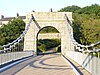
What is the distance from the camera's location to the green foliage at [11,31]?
63.3 m

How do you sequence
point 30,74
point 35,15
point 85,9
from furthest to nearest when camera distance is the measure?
point 85,9 < point 35,15 < point 30,74

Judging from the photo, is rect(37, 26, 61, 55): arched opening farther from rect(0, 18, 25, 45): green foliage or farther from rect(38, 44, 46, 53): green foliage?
rect(0, 18, 25, 45): green foliage

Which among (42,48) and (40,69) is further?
(42,48)

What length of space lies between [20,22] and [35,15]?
2255cm

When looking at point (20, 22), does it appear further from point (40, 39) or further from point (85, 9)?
point (85, 9)

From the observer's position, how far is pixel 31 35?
48.1m

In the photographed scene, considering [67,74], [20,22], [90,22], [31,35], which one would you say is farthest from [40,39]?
[67,74]

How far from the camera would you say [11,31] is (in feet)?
216

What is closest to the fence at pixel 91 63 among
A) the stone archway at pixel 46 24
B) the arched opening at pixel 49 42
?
the stone archway at pixel 46 24

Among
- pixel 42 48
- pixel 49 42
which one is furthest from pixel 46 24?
pixel 49 42

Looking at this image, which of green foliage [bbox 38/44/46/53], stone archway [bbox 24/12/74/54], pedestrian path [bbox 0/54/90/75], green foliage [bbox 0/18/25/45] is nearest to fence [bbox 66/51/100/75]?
pedestrian path [bbox 0/54/90/75]

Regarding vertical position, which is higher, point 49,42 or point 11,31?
point 11,31

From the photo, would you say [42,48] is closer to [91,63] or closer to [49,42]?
→ [49,42]

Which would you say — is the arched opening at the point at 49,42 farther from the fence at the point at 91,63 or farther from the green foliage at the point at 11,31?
the fence at the point at 91,63
